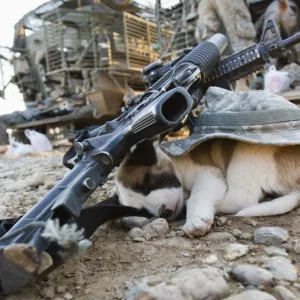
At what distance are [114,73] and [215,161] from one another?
27.0 ft

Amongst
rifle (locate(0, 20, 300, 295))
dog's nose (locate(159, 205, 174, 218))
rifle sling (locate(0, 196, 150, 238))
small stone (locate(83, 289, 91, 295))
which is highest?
rifle (locate(0, 20, 300, 295))

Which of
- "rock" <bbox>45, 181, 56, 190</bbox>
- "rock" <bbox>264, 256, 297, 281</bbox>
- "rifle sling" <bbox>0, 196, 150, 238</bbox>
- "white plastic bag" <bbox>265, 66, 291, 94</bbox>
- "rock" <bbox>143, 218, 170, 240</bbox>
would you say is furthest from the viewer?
"white plastic bag" <bbox>265, 66, 291, 94</bbox>

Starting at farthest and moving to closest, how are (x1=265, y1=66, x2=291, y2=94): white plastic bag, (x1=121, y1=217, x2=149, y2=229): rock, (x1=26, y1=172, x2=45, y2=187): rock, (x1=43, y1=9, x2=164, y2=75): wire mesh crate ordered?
1. (x1=43, y1=9, x2=164, y2=75): wire mesh crate
2. (x1=265, y1=66, x2=291, y2=94): white plastic bag
3. (x1=26, y1=172, x2=45, y2=187): rock
4. (x1=121, y1=217, x2=149, y2=229): rock

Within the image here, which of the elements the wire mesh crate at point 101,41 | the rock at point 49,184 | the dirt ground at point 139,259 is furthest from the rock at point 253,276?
the wire mesh crate at point 101,41

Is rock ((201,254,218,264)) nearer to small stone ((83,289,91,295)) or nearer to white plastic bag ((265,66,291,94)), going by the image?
small stone ((83,289,91,295))

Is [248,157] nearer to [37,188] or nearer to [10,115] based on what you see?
[37,188]

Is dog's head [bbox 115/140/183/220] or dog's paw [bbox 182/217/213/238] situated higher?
dog's head [bbox 115/140/183/220]

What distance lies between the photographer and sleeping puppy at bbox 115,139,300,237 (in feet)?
4.69

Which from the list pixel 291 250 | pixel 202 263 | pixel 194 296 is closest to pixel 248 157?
pixel 291 250

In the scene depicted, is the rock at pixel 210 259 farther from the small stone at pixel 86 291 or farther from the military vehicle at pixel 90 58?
the military vehicle at pixel 90 58

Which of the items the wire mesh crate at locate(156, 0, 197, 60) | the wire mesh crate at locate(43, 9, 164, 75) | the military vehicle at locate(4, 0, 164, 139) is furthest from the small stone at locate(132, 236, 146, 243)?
the wire mesh crate at locate(43, 9, 164, 75)

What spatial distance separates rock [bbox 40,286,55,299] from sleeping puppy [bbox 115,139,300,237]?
62cm

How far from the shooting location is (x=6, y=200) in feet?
7.30

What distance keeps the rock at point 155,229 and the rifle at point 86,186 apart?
151mm
